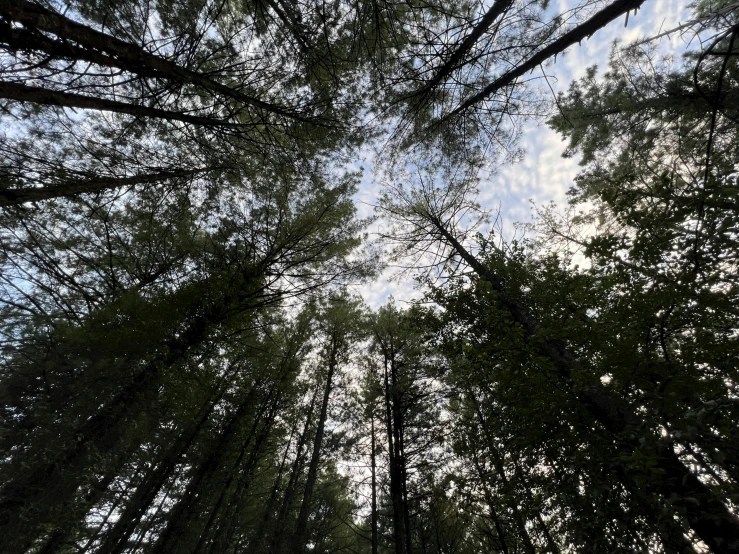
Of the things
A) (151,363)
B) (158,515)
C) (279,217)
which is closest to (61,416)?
(151,363)

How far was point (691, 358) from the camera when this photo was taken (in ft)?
7.52

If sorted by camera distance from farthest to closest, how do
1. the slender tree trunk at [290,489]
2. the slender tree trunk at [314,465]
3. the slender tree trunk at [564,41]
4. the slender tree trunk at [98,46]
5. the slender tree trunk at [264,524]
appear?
the slender tree trunk at [264,524], the slender tree trunk at [290,489], the slender tree trunk at [314,465], the slender tree trunk at [564,41], the slender tree trunk at [98,46]

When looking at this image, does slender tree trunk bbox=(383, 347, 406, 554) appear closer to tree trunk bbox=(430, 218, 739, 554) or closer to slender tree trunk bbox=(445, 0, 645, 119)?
tree trunk bbox=(430, 218, 739, 554)

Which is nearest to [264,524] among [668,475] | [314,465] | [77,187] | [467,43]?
[314,465]

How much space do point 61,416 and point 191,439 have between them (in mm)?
4982

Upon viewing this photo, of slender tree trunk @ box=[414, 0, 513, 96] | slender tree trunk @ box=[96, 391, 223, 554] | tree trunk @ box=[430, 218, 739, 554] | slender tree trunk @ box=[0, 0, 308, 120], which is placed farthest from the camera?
slender tree trunk @ box=[96, 391, 223, 554]

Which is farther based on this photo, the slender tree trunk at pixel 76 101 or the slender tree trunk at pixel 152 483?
the slender tree trunk at pixel 152 483

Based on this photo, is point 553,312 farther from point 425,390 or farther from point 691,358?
point 425,390

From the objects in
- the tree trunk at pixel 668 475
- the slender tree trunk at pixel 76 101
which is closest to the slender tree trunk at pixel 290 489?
the tree trunk at pixel 668 475

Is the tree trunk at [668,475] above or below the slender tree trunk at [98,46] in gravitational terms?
below

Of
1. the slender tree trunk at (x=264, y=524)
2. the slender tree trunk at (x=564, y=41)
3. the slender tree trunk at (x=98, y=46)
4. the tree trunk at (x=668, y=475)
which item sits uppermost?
the slender tree trunk at (x=564, y=41)

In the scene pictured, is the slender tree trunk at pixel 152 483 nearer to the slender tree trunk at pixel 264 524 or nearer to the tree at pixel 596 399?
the slender tree trunk at pixel 264 524

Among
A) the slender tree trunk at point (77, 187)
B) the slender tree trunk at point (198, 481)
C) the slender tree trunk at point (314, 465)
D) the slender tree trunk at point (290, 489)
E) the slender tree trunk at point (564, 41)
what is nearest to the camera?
the slender tree trunk at point (564, 41)

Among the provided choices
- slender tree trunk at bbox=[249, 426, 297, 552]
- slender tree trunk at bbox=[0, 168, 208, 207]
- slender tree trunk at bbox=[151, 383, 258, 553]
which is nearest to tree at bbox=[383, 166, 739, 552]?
slender tree trunk at bbox=[0, 168, 208, 207]
